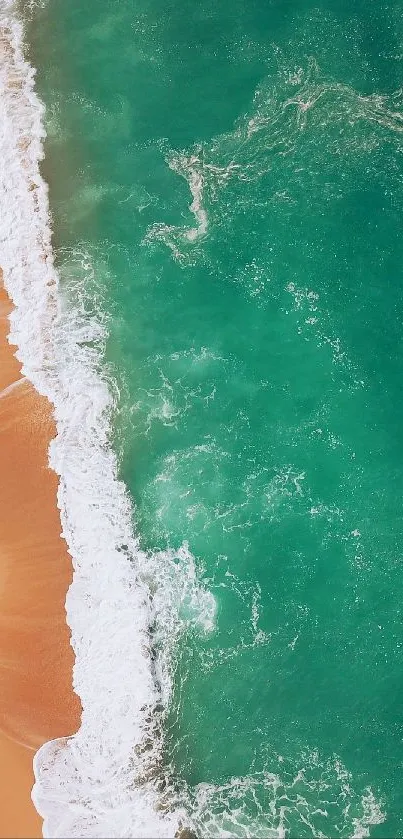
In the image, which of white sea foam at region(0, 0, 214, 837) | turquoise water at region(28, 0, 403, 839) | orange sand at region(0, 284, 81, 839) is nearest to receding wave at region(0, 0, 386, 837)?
white sea foam at region(0, 0, 214, 837)

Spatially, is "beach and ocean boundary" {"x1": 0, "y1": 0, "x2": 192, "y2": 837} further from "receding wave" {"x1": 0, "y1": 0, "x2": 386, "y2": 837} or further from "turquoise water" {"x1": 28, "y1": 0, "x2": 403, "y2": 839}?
"turquoise water" {"x1": 28, "y1": 0, "x2": 403, "y2": 839}

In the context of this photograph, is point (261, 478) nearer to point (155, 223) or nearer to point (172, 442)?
point (172, 442)

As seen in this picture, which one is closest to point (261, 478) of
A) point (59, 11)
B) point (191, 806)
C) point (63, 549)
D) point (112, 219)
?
point (63, 549)

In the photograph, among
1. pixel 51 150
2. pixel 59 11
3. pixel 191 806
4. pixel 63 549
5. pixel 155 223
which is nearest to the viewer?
pixel 191 806

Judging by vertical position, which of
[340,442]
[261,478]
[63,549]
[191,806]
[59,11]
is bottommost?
[191,806]

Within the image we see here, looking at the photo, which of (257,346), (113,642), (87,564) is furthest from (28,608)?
(257,346)

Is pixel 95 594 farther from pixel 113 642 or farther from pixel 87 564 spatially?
pixel 113 642

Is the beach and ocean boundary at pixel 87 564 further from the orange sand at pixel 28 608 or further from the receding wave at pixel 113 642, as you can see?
the orange sand at pixel 28 608

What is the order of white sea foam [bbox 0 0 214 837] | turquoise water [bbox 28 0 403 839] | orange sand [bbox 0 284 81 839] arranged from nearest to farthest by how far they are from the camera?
white sea foam [bbox 0 0 214 837], orange sand [bbox 0 284 81 839], turquoise water [bbox 28 0 403 839]
